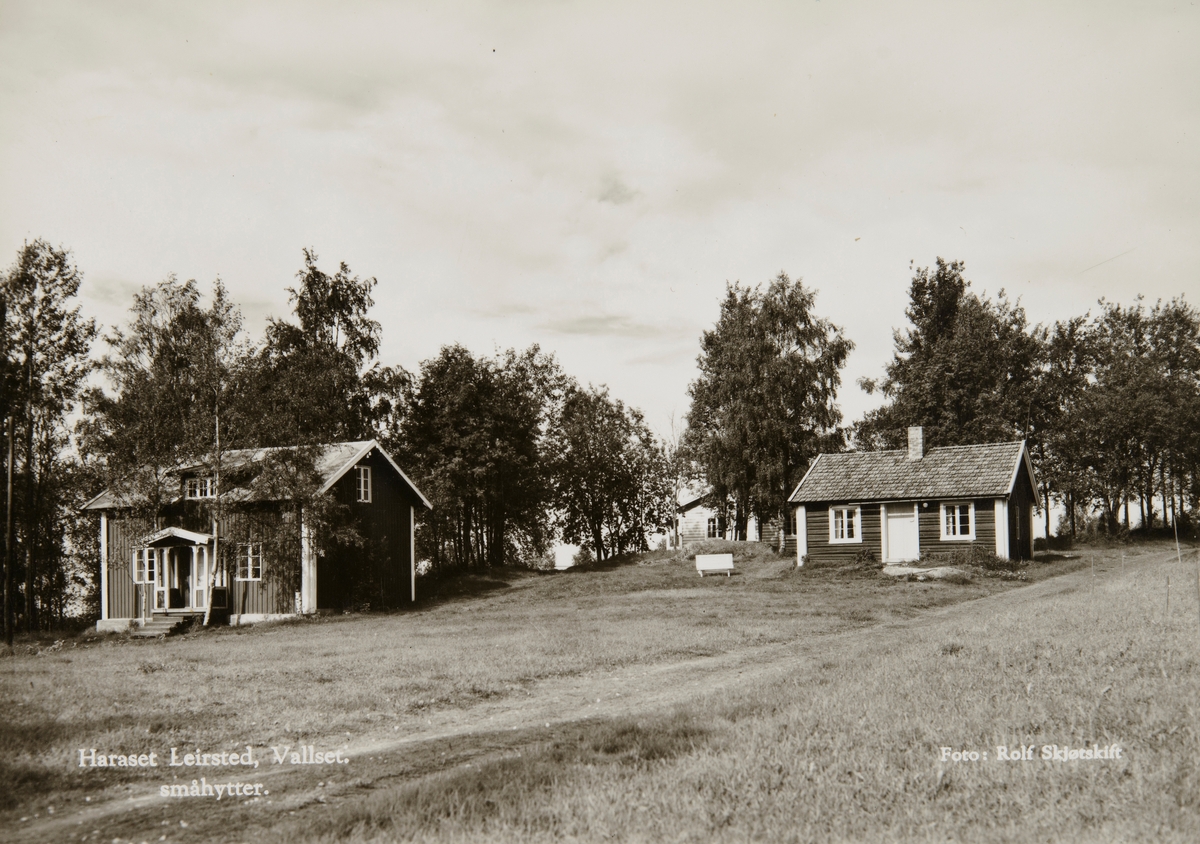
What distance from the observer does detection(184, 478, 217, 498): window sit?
103 ft

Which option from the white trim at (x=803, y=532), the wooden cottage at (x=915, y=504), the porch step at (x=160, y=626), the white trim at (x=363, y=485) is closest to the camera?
the porch step at (x=160, y=626)

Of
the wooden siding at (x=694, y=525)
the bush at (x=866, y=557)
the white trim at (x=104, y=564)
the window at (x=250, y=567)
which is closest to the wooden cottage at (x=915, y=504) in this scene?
the bush at (x=866, y=557)

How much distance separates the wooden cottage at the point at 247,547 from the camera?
99.8 feet

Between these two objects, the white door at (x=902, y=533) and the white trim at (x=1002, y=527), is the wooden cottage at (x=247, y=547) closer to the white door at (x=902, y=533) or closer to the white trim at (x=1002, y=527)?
the white door at (x=902, y=533)

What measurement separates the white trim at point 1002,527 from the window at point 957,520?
98 centimetres

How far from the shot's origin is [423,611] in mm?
32469

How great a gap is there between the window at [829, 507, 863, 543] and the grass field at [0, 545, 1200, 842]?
63.5 feet

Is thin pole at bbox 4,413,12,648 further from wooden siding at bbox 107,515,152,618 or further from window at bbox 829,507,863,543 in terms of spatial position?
window at bbox 829,507,863,543

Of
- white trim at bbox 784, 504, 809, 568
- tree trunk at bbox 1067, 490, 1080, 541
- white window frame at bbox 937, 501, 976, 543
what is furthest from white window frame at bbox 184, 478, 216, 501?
tree trunk at bbox 1067, 490, 1080, 541

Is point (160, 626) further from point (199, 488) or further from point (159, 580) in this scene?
point (199, 488)

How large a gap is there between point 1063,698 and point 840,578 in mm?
24210

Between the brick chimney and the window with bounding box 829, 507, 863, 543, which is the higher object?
the brick chimney

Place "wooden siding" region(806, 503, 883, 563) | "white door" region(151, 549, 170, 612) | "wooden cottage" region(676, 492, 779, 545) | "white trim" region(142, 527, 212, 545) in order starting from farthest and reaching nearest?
"wooden cottage" region(676, 492, 779, 545) → "wooden siding" region(806, 503, 883, 563) → "white door" region(151, 549, 170, 612) → "white trim" region(142, 527, 212, 545)

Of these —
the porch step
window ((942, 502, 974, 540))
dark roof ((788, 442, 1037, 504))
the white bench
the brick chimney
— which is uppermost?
the brick chimney
